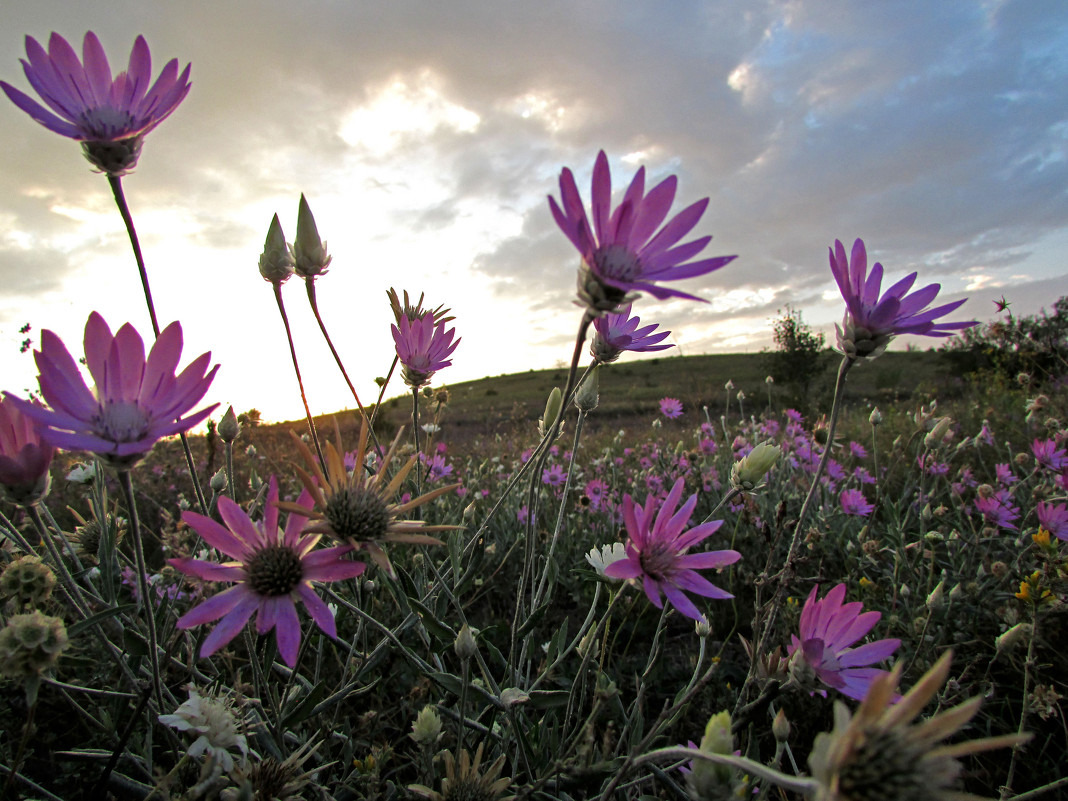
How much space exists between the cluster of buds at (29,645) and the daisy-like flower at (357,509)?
0.33 m

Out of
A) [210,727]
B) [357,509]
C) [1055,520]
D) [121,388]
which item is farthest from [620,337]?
[1055,520]

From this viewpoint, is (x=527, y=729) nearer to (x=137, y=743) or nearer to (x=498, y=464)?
(x=137, y=743)

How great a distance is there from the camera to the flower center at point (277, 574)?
82cm

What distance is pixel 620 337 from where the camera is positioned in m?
1.25

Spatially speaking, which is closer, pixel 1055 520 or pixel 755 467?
pixel 755 467

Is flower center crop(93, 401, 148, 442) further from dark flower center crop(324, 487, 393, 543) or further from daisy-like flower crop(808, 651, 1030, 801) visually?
daisy-like flower crop(808, 651, 1030, 801)

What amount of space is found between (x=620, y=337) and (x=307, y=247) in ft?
2.44

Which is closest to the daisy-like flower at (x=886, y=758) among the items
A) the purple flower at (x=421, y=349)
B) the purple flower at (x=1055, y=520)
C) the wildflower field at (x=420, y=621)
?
the wildflower field at (x=420, y=621)

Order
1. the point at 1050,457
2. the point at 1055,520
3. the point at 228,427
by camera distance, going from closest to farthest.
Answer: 1. the point at 228,427
2. the point at 1055,520
3. the point at 1050,457

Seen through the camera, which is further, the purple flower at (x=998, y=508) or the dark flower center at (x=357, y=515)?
the purple flower at (x=998, y=508)

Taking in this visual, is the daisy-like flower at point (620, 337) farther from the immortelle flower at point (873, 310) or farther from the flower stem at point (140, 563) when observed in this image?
the flower stem at point (140, 563)

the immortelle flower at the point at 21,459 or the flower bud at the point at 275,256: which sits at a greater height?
the flower bud at the point at 275,256

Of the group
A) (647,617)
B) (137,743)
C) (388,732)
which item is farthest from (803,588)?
(137,743)

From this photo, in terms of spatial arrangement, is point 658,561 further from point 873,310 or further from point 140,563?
point 140,563
